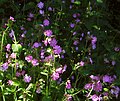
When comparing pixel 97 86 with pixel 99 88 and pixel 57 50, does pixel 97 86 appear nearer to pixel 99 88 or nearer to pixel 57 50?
pixel 99 88

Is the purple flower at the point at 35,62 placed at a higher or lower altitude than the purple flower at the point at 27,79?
higher

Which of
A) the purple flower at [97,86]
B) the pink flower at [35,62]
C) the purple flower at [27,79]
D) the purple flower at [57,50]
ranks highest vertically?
the purple flower at [57,50]

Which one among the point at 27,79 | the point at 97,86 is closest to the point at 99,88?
the point at 97,86

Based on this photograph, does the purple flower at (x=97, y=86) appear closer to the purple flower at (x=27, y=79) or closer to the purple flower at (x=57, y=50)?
the purple flower at (x=57, y=50)

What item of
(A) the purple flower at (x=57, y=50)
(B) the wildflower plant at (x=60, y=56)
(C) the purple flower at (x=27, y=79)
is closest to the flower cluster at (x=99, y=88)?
(B) the wildflower plant at (x=60, y=56)

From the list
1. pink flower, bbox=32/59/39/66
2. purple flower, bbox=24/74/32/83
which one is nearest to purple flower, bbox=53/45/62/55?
pink flower, bbox=32/59/39/66

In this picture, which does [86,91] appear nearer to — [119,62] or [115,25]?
[119,62]

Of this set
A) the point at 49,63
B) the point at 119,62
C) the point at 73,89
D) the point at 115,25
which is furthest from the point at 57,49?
the point at 115,25

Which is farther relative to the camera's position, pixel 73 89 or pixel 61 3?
Result: pixel 61 3

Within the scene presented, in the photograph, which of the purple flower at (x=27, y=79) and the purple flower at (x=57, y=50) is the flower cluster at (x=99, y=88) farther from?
the purple flower at (x=27, y=79)
